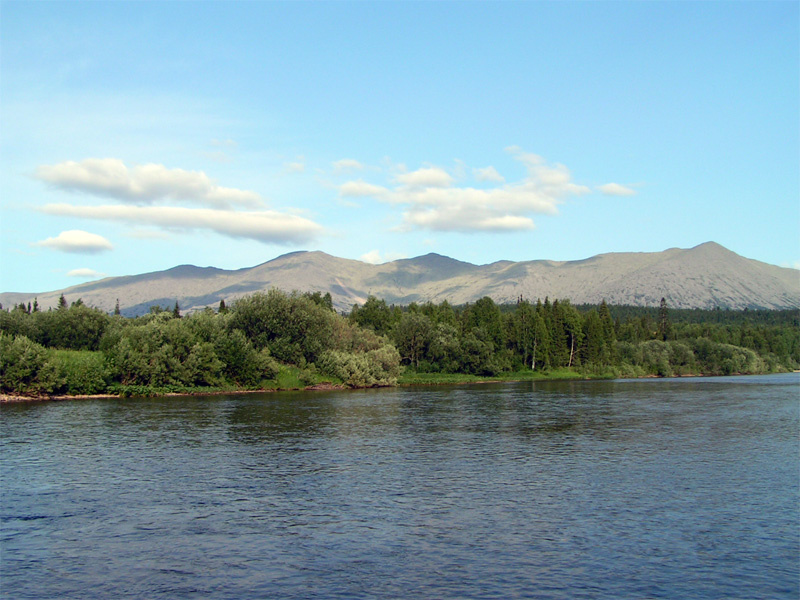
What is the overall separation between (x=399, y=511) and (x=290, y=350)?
90.7 m

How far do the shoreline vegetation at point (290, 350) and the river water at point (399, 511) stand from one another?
37365 mm

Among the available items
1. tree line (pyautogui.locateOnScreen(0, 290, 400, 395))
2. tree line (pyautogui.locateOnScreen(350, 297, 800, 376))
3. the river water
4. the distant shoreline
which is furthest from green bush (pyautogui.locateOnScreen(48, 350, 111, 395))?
tree line (pyautogui.locateOnScreen(350, 297, 800, 376))

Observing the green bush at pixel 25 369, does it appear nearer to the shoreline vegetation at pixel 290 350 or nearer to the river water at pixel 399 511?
the shoreline vegetation at pixel 290 350

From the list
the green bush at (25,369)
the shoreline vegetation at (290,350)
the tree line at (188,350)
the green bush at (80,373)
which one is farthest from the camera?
the shoreline vegetation at (290,350)

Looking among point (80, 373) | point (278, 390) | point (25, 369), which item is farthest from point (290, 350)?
point (25, 369)

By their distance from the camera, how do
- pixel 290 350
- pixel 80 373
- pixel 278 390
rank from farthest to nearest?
pixel 290 350
pixel 278 390
pixel 80 373

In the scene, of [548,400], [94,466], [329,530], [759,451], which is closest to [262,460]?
[94,466]

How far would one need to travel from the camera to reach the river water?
71.6ft

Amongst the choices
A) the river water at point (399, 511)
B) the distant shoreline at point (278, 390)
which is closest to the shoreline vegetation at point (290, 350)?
the distant shoreline at point (278, 390)

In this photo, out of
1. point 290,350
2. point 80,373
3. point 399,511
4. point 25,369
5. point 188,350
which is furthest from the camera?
point 290,350

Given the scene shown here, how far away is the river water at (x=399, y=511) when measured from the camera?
71.6 ft

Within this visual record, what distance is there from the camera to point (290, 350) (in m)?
119

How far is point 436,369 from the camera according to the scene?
515ft

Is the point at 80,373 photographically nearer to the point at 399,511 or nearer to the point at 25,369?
the point at 25,369
